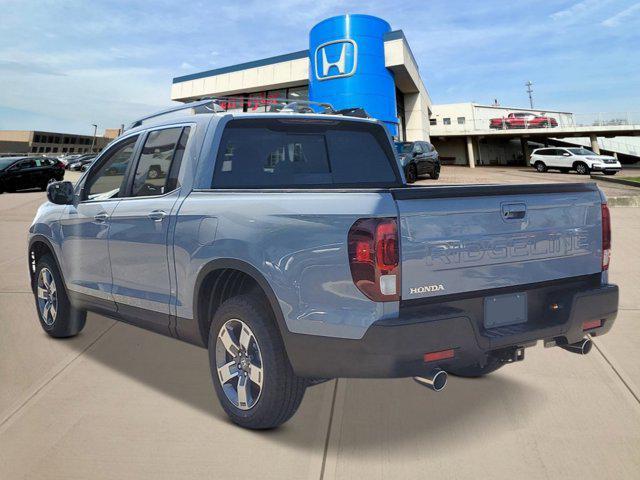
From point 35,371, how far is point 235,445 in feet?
6.80

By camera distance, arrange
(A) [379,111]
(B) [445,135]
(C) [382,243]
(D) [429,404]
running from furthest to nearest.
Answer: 1. (B) [445,135]
2. (A) [379,111]
3. (D) [429,404]
4. (C) [382,243]

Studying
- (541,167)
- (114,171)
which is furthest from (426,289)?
(541,167)

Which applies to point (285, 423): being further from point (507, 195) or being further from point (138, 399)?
point (507, 195)

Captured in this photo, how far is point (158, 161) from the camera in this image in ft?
13.2

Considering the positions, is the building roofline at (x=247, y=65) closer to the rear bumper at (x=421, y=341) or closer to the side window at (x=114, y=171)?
the side window at (x=114, y=171)

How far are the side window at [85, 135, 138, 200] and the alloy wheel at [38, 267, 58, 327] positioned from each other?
2.88ft

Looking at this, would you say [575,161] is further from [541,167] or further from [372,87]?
[372,87]

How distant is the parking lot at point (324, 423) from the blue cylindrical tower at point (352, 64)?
2954 cm

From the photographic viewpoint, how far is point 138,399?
3.66 metres

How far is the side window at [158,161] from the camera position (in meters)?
3.87

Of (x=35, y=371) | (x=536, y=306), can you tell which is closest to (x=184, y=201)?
(x=35, y=371)

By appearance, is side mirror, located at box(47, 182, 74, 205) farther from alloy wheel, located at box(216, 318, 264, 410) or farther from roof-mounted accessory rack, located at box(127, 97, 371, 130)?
alloy wheel, located at box(216, 318, 264, 410)

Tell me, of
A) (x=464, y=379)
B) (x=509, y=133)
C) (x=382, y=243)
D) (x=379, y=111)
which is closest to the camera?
(x=382, y=243)

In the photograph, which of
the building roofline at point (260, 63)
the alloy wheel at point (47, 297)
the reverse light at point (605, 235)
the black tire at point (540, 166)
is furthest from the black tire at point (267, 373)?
the black tire at point (540, 166)
